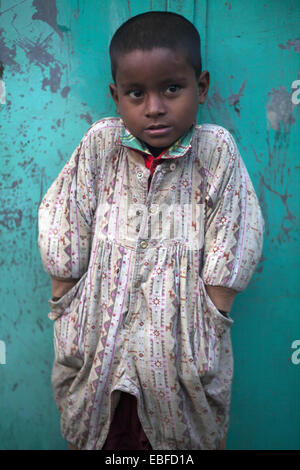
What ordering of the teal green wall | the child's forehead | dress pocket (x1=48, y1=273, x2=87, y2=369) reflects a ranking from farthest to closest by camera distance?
the teal green wall < dress pocket (x1=48, y1=273, x2=87, y2=369) < the child's forehead

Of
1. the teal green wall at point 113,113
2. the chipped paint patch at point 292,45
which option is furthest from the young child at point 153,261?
Answer: the chipped paint patch at point 292,45

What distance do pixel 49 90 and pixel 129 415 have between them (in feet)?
3.77

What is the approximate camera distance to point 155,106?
1.07 meters

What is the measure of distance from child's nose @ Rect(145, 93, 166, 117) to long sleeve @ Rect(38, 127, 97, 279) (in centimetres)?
26

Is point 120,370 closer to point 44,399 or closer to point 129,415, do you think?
point 129,415

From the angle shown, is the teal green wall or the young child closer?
the young child

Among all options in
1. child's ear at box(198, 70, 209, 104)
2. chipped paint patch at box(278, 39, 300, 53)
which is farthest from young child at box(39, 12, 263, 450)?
chipped paint patch at box(278, 39, 300, 53)

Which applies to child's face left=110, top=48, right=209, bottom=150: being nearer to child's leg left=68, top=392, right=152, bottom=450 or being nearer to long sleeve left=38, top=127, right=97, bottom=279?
long sleeve left=38, top=127, right=97, bottom=279

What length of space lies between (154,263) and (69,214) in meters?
0.30

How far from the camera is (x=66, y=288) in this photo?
52.4 inches

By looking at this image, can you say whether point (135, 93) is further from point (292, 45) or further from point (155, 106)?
point (292, 45)

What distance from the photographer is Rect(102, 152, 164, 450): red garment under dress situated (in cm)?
132

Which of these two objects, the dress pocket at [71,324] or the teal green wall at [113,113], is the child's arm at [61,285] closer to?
the dress pocket at [71,324]

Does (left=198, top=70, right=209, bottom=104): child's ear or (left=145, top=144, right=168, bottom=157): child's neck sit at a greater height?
(left=198, top=70, right=209, bottom=104): child's ear
